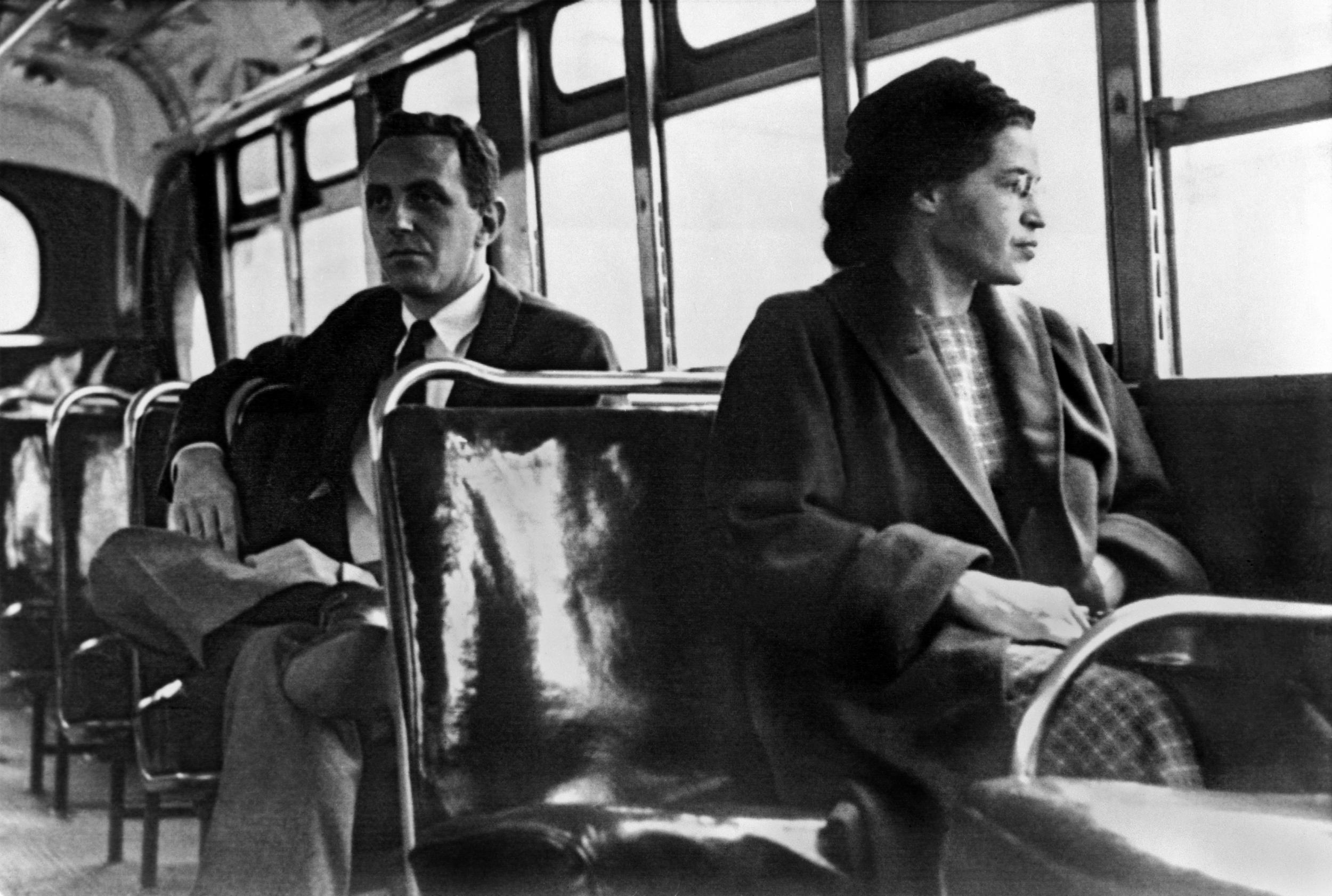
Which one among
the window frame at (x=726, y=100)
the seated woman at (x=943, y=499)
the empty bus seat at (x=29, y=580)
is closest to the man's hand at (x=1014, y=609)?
the seated woman at (x=943, y=499)

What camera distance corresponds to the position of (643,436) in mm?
1062

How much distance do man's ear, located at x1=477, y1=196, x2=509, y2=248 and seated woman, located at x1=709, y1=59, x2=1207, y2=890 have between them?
21 cm

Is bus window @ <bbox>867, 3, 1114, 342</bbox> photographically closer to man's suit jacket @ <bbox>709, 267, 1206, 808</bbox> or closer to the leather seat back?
man's suit jacket @ <bbox>709, 267, 1206, 808</bbox>

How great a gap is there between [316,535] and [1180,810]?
0.59 m

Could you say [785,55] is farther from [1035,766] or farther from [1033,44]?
[1035,766]

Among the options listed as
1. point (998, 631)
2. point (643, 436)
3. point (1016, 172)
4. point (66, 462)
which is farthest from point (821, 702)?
point (66, 462)

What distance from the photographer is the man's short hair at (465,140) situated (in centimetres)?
97

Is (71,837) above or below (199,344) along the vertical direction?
below

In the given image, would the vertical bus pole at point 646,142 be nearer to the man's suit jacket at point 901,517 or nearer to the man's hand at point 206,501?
the man's suit jacket at point 901,517

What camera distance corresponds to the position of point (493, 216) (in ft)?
3.19

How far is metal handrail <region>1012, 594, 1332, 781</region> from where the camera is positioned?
0.83 metres

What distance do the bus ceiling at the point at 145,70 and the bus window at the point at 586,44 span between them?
0.16 meters

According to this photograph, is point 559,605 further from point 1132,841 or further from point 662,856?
point 1132,841

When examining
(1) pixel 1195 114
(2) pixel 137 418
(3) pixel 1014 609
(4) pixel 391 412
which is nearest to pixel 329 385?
(4) pixel 391 412
